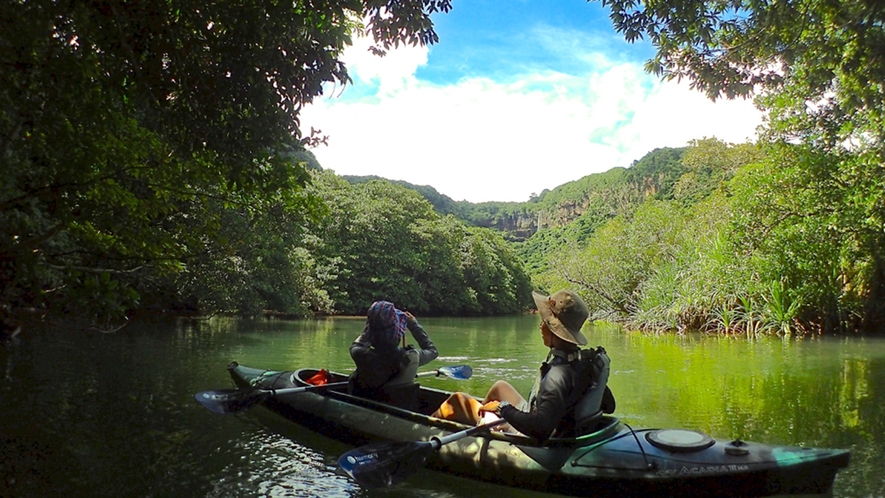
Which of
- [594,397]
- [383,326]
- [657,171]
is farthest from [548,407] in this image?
[657,171]

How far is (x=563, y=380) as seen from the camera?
11.9 feet

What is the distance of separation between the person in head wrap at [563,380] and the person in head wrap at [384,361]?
1307 millimetres

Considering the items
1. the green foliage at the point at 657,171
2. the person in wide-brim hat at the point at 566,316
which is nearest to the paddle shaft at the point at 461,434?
the person in wide-brim hat at the point at 566,316

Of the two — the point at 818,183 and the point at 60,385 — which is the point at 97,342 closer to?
the point at 60,385

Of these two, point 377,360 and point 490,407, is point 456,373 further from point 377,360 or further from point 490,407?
point 490,407

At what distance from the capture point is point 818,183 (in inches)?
488

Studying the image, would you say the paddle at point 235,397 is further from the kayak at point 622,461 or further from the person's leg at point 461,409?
the person's leg at point 461,409

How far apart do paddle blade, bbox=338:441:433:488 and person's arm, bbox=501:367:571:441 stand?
63 centimetres

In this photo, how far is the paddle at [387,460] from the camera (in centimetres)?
360

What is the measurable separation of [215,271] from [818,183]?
43.9 feet

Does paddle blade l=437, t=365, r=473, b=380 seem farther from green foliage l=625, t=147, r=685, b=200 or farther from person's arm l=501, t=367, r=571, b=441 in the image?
green foliage l=625, t=147, r=685, b=200

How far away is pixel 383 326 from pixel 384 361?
0.31m

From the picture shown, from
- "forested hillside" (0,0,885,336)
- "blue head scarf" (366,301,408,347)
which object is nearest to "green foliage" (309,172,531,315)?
"forested hillside" (0,0,885,336)

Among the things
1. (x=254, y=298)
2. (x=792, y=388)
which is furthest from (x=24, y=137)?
(x=254, y=298)
